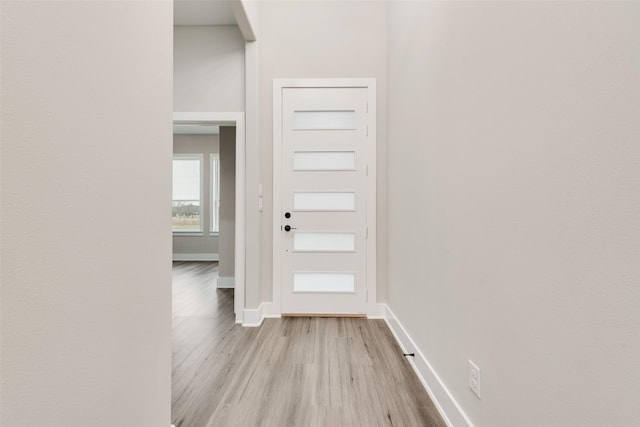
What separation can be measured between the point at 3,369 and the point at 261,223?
249 centimetres

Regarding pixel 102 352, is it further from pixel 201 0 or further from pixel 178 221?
pixel 178 221

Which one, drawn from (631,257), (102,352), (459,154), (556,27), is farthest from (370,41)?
(102,352)

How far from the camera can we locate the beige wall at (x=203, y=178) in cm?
671

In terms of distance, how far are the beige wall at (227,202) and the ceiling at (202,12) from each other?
1493 mm

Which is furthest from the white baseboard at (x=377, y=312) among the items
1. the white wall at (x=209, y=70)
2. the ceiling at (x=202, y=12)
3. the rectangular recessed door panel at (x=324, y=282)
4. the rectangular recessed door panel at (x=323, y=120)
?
the ceiling at (x=202, y=12)

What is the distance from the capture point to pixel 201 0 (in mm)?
2734

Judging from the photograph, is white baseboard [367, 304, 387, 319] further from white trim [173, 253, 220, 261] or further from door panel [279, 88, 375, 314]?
white trim [173, 253, 220, 261]

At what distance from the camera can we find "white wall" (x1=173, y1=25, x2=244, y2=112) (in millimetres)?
3037

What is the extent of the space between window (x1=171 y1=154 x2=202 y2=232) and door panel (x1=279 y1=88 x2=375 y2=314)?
450 cm

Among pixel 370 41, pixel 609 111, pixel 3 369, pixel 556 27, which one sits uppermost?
pixel 370 41

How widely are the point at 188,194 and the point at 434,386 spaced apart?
6.60 meters

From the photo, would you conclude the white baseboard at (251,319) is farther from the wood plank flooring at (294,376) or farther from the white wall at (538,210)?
the white wall at (538,210)

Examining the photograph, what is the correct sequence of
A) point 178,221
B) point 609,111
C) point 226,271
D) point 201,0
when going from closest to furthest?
point 609,111
point 201,0
point 226,271
point 178,221

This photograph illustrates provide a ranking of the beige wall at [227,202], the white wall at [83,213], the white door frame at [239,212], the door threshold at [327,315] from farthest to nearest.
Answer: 1. the beige wall at [227,202]
2. the door threshold at [327,315]
3. the white door frame at [239,212]
4. the white wall at [83,213]
